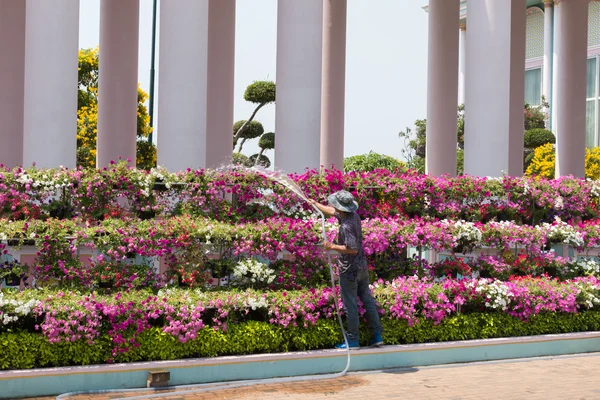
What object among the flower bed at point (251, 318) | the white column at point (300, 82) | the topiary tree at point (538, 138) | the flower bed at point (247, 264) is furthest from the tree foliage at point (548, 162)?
the flower bed at point (251, 318)

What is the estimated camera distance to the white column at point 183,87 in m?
12.1

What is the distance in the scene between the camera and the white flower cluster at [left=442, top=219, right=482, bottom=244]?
1084 centimetres

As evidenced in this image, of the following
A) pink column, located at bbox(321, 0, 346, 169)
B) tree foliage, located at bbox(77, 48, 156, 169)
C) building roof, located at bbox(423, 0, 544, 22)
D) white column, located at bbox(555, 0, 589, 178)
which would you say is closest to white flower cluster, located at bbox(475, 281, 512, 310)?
white column, located at bbox(555, 0, 589, 178)

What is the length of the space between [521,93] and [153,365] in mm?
11010

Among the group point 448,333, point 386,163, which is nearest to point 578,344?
point 448,333

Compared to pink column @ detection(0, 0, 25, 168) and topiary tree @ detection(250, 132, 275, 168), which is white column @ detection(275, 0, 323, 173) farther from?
topiary tree @ detection(250, 132, 275, 168)

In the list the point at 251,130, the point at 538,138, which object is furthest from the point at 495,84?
the point at 538,138

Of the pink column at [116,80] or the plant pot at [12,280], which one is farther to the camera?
the pink column at [116,80]

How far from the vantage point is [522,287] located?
34.4 feet

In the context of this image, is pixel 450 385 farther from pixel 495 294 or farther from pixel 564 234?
pixel 564 234

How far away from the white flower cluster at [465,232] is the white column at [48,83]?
17.7 ft

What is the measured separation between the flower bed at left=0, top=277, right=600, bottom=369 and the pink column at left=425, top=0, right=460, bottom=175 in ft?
29.0

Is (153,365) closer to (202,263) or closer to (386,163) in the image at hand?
(202,263)

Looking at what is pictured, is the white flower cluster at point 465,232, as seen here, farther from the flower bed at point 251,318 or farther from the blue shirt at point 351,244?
the blue shirt at point 351,244
